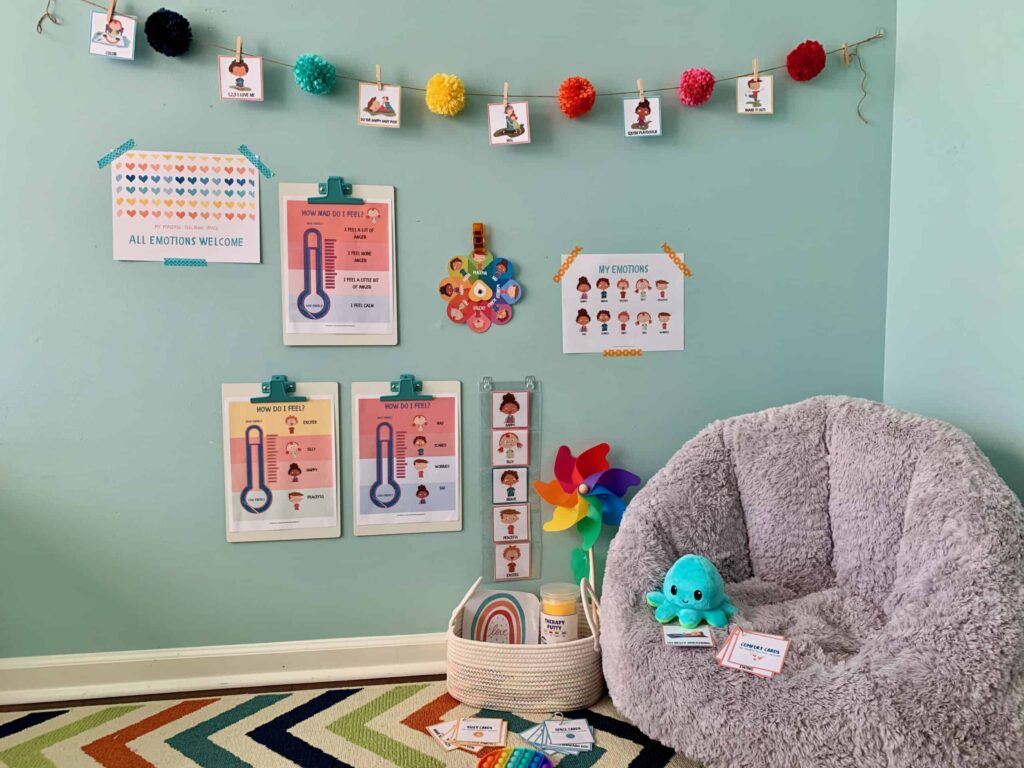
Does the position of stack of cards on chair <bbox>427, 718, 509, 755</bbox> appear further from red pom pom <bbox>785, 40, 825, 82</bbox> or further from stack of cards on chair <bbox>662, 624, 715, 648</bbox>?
red pom pom <bbox>785, 40, 825, 82</bbox>

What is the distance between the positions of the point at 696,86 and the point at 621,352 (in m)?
0.70

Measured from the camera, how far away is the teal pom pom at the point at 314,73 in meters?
A: 1.72

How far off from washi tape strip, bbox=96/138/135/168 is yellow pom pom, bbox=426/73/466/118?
0.72 metres

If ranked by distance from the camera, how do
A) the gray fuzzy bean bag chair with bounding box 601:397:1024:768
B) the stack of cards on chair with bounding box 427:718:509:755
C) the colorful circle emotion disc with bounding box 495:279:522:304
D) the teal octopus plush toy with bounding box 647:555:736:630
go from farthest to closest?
the colorful circle emotion disc with bounding box 495:279:522:304 < the stack of cards on chair with bounding box 427:718:509:755 < the teal octopus plush toy with bounding box 647:555:736:630 < the gray fuzzy bean bag chair with bounding box 601:397:1024:768

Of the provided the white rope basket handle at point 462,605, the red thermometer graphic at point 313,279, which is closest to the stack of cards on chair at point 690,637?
the white rope basket handle at point 462,605

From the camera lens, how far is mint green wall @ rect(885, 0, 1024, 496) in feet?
5.41

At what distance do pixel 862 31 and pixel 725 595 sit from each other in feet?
5.03

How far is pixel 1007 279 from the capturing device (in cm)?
166

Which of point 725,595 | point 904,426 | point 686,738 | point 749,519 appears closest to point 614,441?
point 749,519

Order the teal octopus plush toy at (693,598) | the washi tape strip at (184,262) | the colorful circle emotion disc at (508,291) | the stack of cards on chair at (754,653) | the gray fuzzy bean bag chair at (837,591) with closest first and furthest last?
the gray fuzzy bean bag chair at (837,591) → the stack of cards on chair at (754,653) → the teal octopus plush toy at (693,598) → the washi tape strip at (184,262) → the colorful circle emotion disc at (508,291)

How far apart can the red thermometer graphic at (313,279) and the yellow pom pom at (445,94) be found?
→ 0.43 meters

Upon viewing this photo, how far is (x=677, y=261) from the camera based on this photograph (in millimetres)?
1948

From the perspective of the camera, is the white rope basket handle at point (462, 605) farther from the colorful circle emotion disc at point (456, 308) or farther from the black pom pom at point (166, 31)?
the black pom pom at point (166, 31)

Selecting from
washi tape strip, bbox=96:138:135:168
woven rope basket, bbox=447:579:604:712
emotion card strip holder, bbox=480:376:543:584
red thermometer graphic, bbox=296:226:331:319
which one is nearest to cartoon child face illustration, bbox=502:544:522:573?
emotion card strip holder, bbox=480:376:543:584
